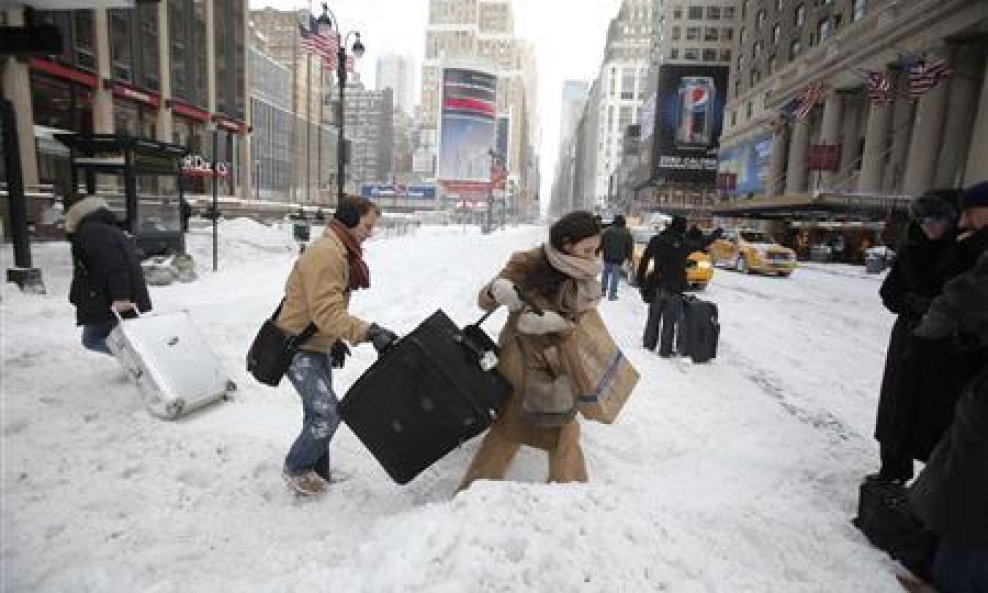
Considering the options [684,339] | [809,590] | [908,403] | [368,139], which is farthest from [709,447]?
[368,139]

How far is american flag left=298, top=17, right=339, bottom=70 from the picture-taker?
769 inches

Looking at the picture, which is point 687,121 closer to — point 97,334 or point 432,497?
point 97,334

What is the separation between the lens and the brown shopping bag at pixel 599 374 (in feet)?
10.5

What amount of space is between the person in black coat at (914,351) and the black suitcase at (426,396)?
2.25 m

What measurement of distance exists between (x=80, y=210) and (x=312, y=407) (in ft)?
9.72

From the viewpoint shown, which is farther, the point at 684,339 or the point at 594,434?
the point at 684,339

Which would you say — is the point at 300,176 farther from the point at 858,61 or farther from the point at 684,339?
the point at 684,339

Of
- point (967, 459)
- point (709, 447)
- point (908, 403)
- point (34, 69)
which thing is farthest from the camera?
point (34, 69)

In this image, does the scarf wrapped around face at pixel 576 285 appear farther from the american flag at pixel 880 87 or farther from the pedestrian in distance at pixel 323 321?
the american flag at pixel 880 87

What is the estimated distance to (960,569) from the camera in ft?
8.31

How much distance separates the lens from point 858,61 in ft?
119

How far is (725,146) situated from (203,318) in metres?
67.8

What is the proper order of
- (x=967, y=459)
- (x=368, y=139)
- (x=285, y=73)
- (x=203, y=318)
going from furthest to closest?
(x=368, y=139) < (x=285, y=73) < (x=203, y=318) < (x=967, y=459)

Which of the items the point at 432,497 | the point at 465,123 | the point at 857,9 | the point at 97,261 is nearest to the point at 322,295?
the point at 432,497
